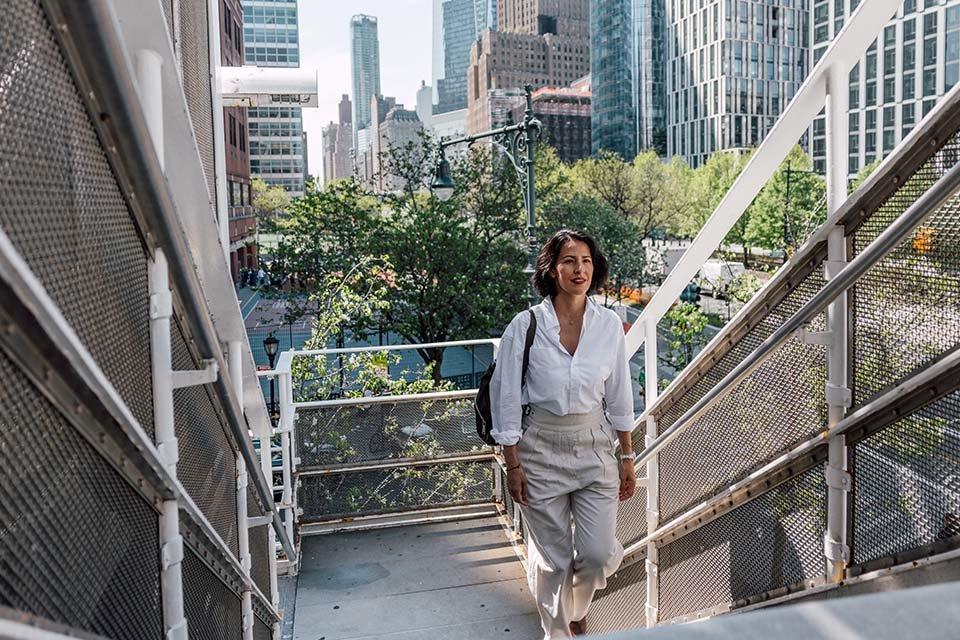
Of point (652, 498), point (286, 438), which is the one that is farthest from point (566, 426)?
point (286, 438)

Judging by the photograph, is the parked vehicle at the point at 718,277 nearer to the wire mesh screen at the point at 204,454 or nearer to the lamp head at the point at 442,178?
the lamp head at the point at 442,178

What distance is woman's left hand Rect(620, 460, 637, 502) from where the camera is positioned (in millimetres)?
3596

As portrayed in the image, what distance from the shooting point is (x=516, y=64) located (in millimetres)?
148250

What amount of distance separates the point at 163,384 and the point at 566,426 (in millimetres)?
1878

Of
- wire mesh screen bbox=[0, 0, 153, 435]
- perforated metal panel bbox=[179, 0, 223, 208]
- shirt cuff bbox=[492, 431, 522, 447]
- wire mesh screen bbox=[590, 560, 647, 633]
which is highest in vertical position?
perforated metal panel bbox=[179, 0, 223, 208]

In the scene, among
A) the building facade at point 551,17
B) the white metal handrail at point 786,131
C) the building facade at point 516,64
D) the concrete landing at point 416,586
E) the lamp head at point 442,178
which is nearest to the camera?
the white metal handrail at point 786,131

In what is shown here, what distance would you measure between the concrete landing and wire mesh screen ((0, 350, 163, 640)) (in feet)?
10.4

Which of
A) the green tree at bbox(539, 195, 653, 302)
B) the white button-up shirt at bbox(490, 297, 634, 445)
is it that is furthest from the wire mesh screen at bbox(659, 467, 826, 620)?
the green tree at bbox(539, 195, 653, 302)

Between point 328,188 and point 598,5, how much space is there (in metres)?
97.5

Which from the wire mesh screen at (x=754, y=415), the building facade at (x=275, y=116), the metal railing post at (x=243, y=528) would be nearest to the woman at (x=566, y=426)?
the wire mesh screen at (x=754, y=415)

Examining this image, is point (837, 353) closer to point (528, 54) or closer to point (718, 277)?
point (718, 277)

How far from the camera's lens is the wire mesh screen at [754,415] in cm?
263

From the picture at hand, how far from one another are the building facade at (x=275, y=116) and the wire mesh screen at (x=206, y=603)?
121728mm

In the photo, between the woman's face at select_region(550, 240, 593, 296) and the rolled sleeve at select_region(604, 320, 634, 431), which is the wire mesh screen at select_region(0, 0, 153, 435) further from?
the rolled sleeve at select_region(604, 320, 634, 431)
